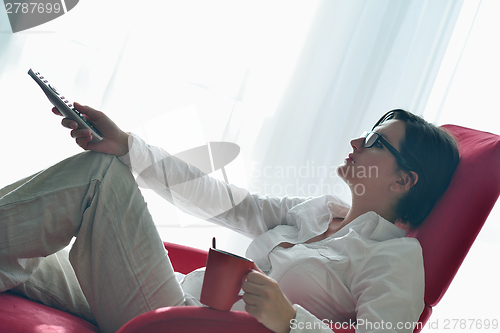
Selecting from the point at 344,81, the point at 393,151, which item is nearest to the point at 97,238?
the point at 393,151

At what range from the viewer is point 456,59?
186 centimetres

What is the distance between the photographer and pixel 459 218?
885mm

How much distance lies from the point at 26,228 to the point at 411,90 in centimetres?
176

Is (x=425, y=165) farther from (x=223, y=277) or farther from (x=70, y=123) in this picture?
(x=70, y=123)

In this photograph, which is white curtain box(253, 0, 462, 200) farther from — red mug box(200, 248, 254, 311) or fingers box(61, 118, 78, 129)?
red mug box(200, 248, 254, 311)

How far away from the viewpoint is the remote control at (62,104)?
0.84m

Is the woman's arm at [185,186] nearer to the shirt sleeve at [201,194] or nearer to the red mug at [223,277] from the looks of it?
the shirt sleeve at [201,194]

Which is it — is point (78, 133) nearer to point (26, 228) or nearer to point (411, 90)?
point (26, 228)

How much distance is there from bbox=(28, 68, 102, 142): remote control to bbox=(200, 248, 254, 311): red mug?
0.51 metres

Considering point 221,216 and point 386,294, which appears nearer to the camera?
point 386,294

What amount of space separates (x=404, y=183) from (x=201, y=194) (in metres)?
0.60

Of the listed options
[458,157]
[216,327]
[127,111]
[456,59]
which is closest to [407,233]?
[458,157]

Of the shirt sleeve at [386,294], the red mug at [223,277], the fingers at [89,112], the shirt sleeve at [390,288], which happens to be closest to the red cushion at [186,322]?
the red mug at [223,277]

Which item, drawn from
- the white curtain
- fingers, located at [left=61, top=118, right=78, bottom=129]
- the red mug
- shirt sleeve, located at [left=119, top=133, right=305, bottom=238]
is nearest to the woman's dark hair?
shirt sleeve, located at [left=119, top=133, right=305, bottom=238]
